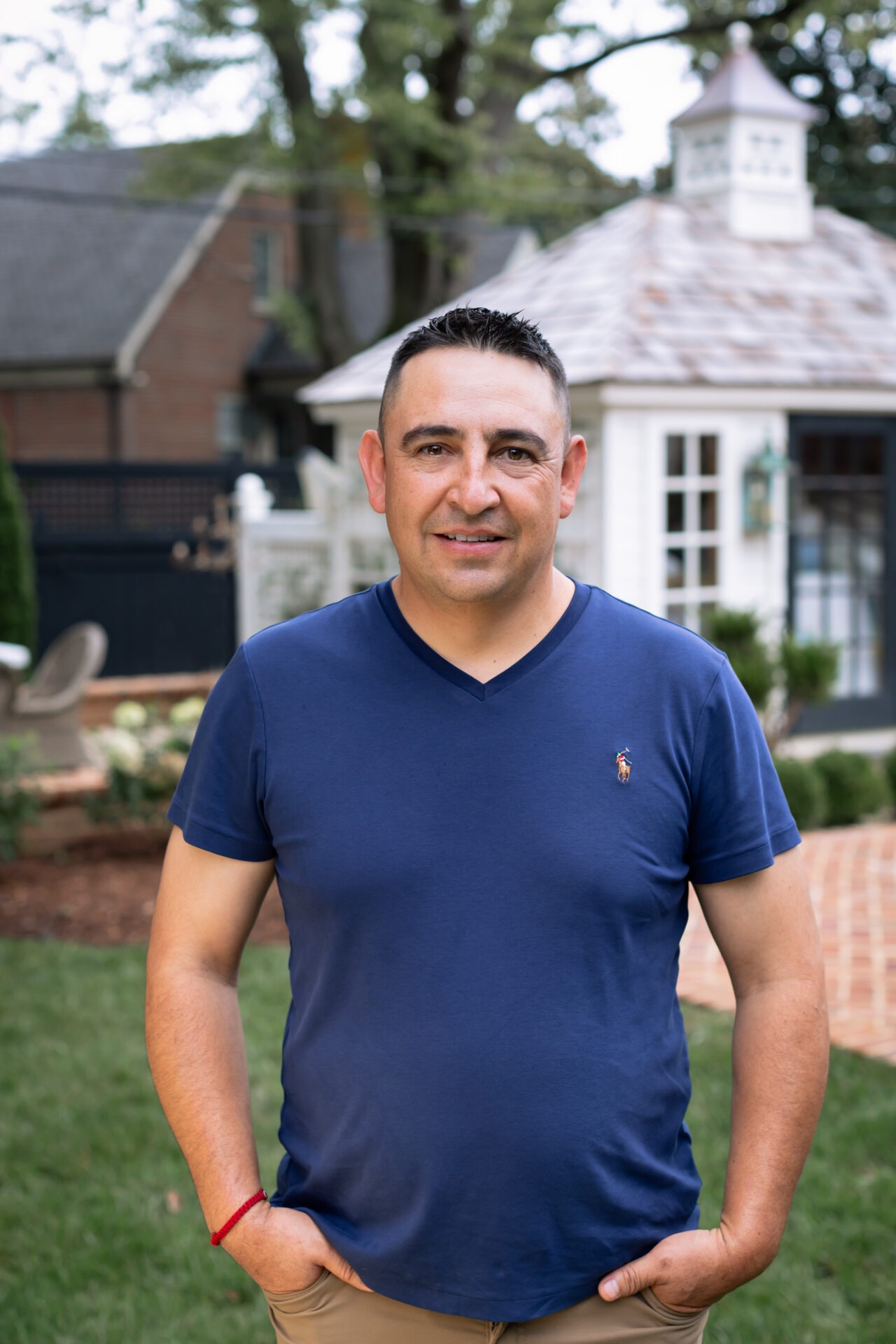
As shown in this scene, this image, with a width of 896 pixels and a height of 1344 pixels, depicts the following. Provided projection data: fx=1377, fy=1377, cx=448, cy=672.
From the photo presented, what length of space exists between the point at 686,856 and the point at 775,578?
838 cm

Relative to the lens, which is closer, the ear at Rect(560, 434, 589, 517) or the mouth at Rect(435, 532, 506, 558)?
the mouth at Rect(435, 532, 506, 558)

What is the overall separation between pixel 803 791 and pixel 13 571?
6.71m

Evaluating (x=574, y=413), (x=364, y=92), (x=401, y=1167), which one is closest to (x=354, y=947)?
(x=401, y=1167)

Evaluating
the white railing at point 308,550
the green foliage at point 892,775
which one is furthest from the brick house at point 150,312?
the green foliage at point 892,775

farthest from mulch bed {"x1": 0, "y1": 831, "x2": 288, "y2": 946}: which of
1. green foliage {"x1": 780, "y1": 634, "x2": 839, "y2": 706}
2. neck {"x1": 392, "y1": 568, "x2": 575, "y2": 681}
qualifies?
neck {"x1": 392, "y1": 568, "x2": 575, "y2": 681}

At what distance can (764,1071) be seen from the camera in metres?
1.89

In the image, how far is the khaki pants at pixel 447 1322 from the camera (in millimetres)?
1816

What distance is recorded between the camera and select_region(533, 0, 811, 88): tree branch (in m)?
17.2

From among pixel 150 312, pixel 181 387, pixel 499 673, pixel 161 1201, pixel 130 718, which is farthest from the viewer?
pixel 181 387

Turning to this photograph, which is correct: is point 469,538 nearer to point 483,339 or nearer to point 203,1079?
point 483,339

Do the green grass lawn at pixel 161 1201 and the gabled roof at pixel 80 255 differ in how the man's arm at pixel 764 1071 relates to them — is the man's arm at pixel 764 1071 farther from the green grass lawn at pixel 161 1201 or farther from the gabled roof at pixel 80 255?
the gabled roof at pixel 80 255

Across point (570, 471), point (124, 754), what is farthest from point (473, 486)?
point (124, 754)

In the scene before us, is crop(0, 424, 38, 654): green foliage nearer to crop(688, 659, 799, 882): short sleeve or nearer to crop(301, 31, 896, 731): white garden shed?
crop(301, 31, 896, 731): white garden shed

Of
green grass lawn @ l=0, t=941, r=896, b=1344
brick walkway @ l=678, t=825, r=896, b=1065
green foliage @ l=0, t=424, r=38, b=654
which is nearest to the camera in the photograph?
green grass lawn @ l=0, t=941, r=896, b=1344
